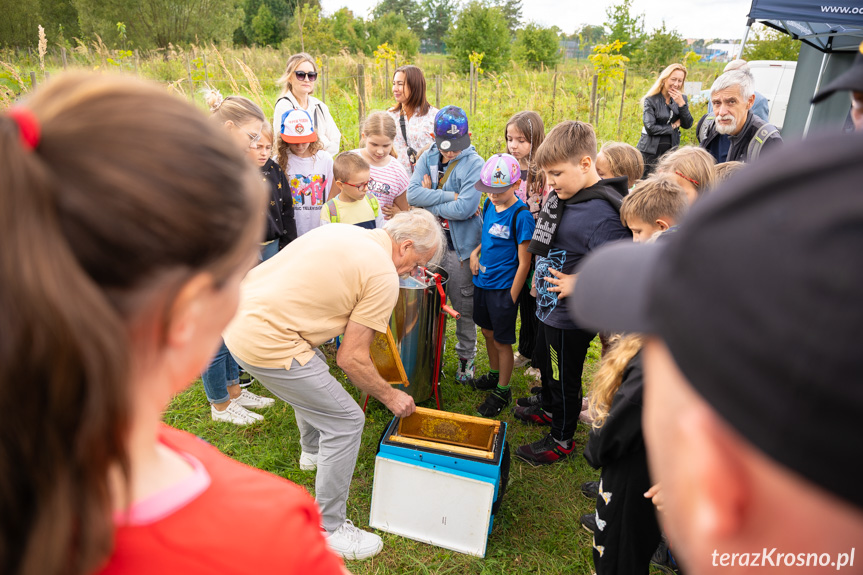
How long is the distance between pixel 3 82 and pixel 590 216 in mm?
7190

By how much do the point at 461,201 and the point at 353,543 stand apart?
234 centimetres

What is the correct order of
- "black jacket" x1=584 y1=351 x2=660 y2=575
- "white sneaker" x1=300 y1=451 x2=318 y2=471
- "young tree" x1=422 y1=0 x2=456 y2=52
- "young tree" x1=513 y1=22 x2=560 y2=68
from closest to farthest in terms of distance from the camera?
1. "black jacket" x1=584 y1=351 x2=660 y2=575
2. "white sneaker" x1=300 y1=451 x2=318 y2=471
3. "young tree" x1=513 y1=22 x2=560 y2=68
4. "young tree" x1=422 y1=0 x2=456 y2=52

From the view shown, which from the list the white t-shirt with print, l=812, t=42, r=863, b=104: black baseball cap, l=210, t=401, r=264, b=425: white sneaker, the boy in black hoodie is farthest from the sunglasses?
l=812, t=42, r=863, b=104: black baseball cap

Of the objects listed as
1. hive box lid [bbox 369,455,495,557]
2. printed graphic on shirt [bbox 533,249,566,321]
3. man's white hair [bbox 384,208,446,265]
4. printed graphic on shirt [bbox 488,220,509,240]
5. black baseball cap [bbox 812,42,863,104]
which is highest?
black baseball cap [bbox 812,42,863,104]

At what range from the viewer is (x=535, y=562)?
8.28ft

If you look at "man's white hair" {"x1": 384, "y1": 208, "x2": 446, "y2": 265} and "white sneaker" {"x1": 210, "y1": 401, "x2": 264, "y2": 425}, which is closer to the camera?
"man's white hair" {"x1": 384, "y1": 208, "x2": 446, "y2": 265}

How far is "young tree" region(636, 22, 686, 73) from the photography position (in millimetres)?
17750

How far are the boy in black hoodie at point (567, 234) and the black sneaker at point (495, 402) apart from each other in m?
0.59

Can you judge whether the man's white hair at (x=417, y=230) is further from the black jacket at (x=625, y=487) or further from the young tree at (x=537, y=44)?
the young tree at (x=537, y=44)

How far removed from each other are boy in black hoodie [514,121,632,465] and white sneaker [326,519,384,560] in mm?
1283

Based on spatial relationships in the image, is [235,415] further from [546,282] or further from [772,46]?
[772,46]

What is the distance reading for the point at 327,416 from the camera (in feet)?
7.97

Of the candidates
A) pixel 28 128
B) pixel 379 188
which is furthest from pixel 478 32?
pixel 28 128

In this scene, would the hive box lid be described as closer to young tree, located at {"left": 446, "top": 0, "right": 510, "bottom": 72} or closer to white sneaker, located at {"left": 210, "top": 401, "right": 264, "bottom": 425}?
white sneaker, located at {"left": 210, "top": 401, "right": 264, "bottom": 425}
